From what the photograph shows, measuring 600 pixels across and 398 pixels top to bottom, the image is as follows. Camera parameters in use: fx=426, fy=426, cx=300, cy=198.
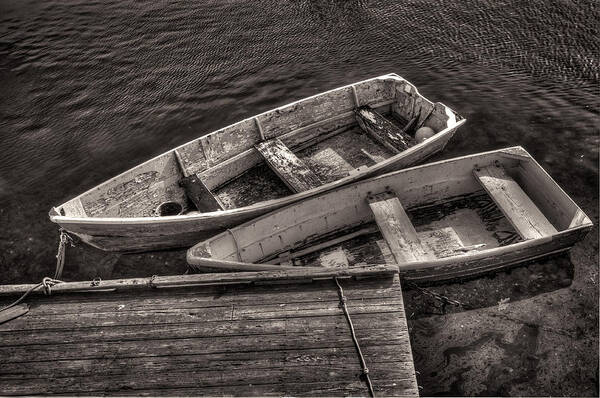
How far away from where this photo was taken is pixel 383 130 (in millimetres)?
9594

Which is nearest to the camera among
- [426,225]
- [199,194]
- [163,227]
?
[163,227]

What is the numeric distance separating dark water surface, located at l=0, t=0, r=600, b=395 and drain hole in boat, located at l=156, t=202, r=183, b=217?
1.18 meters

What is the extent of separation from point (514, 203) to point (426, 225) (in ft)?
5.33

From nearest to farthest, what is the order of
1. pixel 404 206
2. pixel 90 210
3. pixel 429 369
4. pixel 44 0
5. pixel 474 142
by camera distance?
pixel 429 369, pixel 90 210, pixel 404 206, pixel 474 142, pixel 44 0

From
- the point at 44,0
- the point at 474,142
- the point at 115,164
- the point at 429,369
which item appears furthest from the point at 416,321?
the point at 44,0

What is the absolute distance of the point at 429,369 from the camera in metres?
6.90

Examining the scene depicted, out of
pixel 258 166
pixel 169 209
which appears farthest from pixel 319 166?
pixel 169 209

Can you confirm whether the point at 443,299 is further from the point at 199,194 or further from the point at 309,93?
the point at 309,93

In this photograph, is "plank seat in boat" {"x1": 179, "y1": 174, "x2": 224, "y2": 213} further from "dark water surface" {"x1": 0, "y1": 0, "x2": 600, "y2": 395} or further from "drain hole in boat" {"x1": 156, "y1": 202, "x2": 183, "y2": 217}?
"dark water surface" {"x1": 0, "y1": 0, "x2": 600, "y2": 395}

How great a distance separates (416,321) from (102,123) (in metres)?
10.4

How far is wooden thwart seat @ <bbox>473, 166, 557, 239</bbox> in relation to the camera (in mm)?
7418

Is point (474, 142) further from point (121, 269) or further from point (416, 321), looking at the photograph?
point (121, 269)

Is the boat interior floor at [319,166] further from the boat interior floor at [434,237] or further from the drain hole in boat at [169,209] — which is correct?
the boat interior floor at [434,237]

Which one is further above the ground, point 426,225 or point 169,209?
point 169,209
